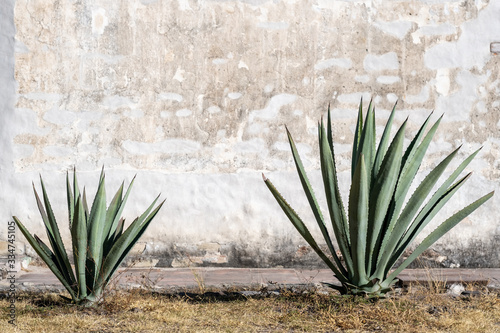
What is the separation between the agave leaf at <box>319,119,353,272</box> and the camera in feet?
10.3

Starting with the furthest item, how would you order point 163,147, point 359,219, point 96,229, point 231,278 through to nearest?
point 163,147 < point 231,278 < point 96,229 < point 359,219

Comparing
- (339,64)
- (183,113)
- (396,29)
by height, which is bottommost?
(183,113)

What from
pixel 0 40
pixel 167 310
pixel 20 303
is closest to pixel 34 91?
pixel 0 40

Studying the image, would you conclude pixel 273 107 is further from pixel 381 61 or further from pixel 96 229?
pixel 96 229

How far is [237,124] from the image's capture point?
4.61 metres

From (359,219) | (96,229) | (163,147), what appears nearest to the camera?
(359,219)

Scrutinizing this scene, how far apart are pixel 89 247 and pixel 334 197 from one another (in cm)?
132

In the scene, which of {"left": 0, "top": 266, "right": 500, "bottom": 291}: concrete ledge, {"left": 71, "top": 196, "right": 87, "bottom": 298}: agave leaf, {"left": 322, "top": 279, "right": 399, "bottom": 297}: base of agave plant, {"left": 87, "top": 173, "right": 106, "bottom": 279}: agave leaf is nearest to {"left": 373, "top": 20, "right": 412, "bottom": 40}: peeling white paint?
{"left": 0, "top": 266, "right": 500, "bottom": 291}: concrete ledge

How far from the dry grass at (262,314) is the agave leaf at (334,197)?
0.29m

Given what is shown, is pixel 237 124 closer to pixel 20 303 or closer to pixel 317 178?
pixel 317 178

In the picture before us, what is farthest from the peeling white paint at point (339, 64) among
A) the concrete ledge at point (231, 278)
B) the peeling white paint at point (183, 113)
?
the concrete ledge at point (231, 278)

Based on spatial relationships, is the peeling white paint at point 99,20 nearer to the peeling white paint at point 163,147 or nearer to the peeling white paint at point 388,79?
the peeling white paint at point 163,147

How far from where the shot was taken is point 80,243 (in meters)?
3.08

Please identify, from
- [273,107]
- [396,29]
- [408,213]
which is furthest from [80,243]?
[396,29]
